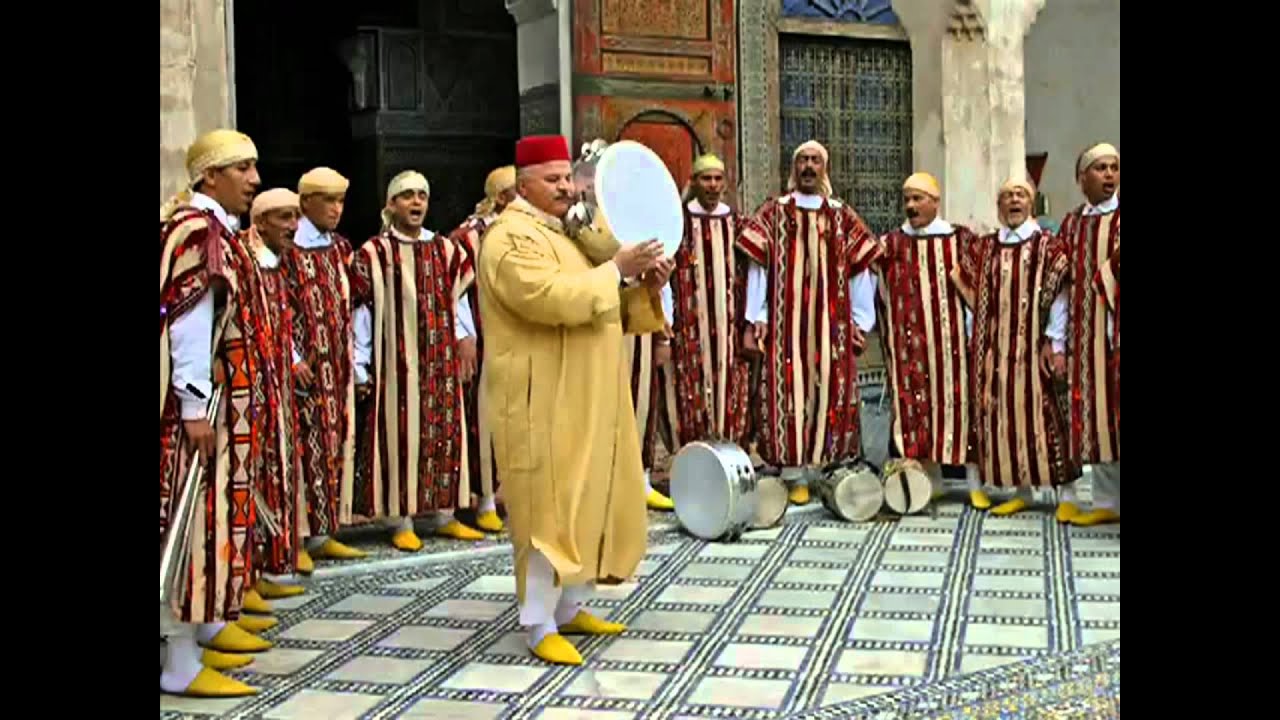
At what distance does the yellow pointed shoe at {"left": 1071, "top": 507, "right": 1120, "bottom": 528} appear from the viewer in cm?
668

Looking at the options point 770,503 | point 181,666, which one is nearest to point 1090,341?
point 770,503

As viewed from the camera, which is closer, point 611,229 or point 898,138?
point 611,229

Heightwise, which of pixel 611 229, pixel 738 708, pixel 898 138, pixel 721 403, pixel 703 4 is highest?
pixel 703 4

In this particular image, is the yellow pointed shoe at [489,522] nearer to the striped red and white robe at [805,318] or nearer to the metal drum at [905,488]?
the striped red and white robe at [805,318]

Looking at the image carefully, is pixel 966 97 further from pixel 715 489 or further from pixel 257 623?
pixel 257 623

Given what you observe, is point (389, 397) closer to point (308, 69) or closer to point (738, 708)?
point (738, 708)

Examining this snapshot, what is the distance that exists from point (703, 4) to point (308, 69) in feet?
12.9

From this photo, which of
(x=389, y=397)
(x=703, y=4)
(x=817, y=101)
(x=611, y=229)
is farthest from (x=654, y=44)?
(x=611, y=229)

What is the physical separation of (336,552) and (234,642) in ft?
5.30

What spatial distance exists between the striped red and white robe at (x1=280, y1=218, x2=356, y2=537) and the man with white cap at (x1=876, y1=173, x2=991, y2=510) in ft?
8.96

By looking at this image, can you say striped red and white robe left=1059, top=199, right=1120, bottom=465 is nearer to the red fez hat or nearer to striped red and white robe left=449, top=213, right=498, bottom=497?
striped red and white robe left=449, top=213, right=498, bottom=497

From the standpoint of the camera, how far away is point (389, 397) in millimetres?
6469
